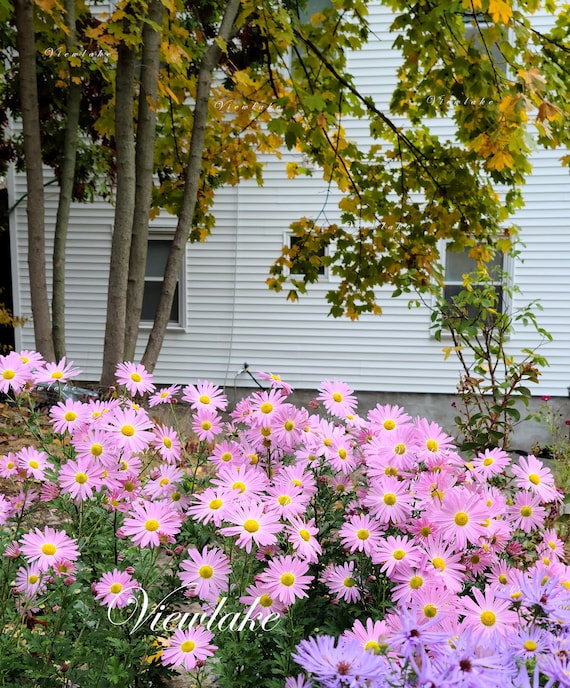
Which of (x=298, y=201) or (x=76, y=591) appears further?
(x=298, y=201)

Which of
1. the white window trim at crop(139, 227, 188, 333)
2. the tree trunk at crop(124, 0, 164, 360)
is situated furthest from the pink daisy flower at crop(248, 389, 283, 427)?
the white window trim at crop(139, 227, 188, 333)

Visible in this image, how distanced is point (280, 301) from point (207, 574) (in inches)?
340

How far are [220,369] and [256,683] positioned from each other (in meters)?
8.68

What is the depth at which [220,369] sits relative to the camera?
9953 millimetres

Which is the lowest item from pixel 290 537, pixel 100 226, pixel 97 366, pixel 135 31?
pixel 97 366

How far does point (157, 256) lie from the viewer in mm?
10211

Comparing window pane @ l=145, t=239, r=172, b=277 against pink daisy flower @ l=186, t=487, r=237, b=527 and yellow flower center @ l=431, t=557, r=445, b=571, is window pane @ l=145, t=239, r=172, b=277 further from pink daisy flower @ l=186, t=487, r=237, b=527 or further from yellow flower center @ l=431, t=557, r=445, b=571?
yellow flower center @ l=431, t=557, r=445, b=571

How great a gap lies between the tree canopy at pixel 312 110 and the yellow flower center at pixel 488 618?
265cm

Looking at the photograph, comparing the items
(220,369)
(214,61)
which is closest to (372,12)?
(214,61)

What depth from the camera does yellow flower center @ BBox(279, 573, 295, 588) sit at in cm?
119

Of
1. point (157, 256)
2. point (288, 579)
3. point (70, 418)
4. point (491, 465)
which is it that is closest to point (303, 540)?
point (288, 579)

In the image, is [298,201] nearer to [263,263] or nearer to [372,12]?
[263,263]

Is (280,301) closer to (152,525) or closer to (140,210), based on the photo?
(140,210)

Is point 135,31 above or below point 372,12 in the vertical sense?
below
